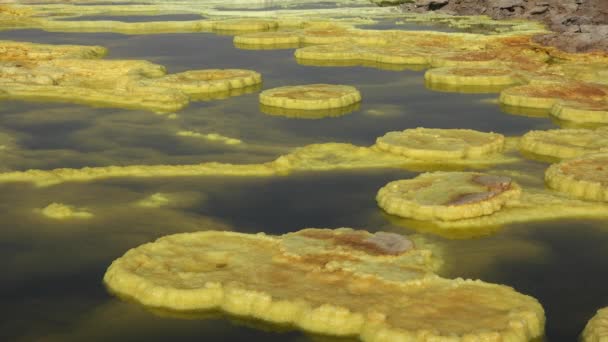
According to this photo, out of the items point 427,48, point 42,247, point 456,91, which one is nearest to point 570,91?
point 456,91

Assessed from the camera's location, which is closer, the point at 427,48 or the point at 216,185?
the point at 216,185

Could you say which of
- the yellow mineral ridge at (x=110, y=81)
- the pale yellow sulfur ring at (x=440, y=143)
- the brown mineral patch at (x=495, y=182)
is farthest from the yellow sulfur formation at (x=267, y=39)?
the brown mineral patch at (x=495, y=182)

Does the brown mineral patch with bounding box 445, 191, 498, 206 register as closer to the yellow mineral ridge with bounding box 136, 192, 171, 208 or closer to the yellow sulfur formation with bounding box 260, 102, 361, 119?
the yellow mineral ridge with bounding box 136, 192, 171, 208

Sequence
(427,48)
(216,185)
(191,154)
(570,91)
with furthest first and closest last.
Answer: (427,48) → (570,91) → (191,154) → (216,185)

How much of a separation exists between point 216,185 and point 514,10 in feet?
77.5

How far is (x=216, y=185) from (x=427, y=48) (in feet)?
43.5

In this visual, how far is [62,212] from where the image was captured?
9.53 meters

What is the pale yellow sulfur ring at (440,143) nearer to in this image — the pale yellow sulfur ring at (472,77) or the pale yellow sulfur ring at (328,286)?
the pale yellow sulfur ring at (328,286)

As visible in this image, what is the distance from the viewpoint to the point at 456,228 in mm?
9156

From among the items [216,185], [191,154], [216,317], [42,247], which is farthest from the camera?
[191,154]

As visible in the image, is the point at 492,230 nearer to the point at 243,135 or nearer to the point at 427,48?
the point at 243,135

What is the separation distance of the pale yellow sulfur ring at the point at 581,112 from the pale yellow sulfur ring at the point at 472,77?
2.86 metres

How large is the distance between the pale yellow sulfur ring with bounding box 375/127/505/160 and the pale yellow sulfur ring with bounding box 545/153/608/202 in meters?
1.35

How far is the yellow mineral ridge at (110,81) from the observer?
16.1 m
